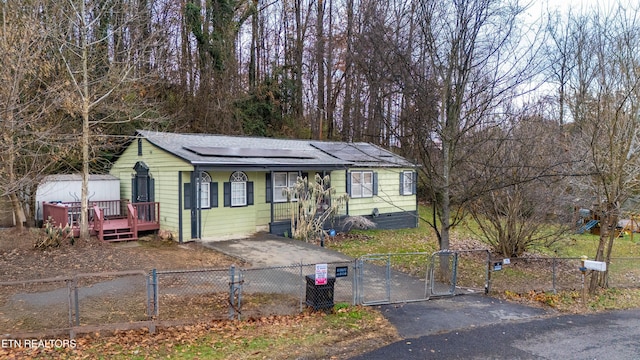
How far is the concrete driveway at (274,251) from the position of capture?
40.2ft

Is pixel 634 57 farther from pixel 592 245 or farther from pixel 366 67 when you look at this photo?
pixel 592 245

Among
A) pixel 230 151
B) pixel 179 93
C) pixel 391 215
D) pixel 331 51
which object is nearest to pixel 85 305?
pixel 230 151

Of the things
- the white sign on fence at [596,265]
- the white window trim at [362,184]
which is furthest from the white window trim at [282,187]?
the white sign on fence at [596,265]

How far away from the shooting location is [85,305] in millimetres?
7910

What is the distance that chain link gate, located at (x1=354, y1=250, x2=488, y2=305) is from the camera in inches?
350

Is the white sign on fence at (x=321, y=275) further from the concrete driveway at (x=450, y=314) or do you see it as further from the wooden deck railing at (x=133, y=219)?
the wooden deck railing at (x=133, y=219)

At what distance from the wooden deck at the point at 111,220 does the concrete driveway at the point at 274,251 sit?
275 centimetres

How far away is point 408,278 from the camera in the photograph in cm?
1112

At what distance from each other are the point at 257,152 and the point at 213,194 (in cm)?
293

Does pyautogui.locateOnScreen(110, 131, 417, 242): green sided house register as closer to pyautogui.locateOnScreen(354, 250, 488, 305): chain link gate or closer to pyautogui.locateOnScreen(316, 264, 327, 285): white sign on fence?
pyautogui.locateOnScreen(354, 250, 488, 305): chain link gate

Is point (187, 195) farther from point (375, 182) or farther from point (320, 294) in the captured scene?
point (375, 182)

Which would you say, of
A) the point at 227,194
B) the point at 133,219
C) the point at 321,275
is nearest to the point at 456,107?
the point at 321,275

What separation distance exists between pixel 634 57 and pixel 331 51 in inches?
996

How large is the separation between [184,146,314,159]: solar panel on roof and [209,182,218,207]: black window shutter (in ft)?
3.79
